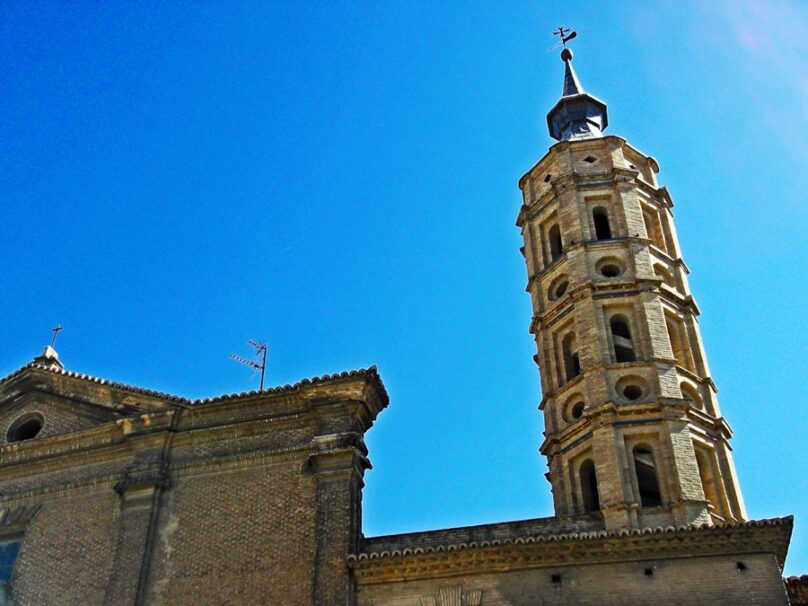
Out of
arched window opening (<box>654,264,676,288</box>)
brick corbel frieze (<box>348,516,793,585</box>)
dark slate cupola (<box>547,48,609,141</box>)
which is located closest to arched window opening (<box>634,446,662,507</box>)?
brick corbel frieze (<box>348,516,793,585</box>)

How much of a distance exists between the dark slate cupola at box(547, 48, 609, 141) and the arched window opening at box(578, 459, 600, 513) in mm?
13079

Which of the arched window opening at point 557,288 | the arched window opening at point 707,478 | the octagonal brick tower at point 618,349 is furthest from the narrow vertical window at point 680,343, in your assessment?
the arched window opening at point 557,288

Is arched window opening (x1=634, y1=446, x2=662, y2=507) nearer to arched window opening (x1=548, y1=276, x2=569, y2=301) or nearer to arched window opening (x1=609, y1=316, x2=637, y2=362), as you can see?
arched window opening (x1=609, y1=316, x2=637, y2=362)

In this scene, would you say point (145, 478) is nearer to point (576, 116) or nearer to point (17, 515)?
point (17, 515)

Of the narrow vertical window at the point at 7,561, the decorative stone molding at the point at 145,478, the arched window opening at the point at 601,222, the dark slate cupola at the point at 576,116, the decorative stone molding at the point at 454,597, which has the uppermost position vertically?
the dark slate cupola at the point at 576,116

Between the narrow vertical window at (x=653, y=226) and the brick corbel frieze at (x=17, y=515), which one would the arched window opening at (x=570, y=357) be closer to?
the narrow vertical window at (x=653, y=226)

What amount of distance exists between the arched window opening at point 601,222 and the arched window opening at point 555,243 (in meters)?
1.06

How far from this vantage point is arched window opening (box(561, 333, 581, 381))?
23.7 m

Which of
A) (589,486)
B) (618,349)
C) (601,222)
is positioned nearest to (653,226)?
(601,222)

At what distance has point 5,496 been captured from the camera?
892 inches

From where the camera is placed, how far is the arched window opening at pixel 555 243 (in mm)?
26323

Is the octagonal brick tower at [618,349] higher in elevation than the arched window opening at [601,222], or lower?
lower

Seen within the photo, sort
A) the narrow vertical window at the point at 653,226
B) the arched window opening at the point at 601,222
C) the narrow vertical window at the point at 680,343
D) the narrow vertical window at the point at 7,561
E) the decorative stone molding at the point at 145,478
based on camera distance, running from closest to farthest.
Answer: the narrow vertical window at the point at 7,561 < the decorative stone molding at the point at 145,478 < the narrow vertical window at the point at 680,343 < the arched window opening at the point at 601,222 < the narrow vertical window at the point at 653,226

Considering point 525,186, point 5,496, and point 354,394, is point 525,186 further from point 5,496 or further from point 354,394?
point 5,496
